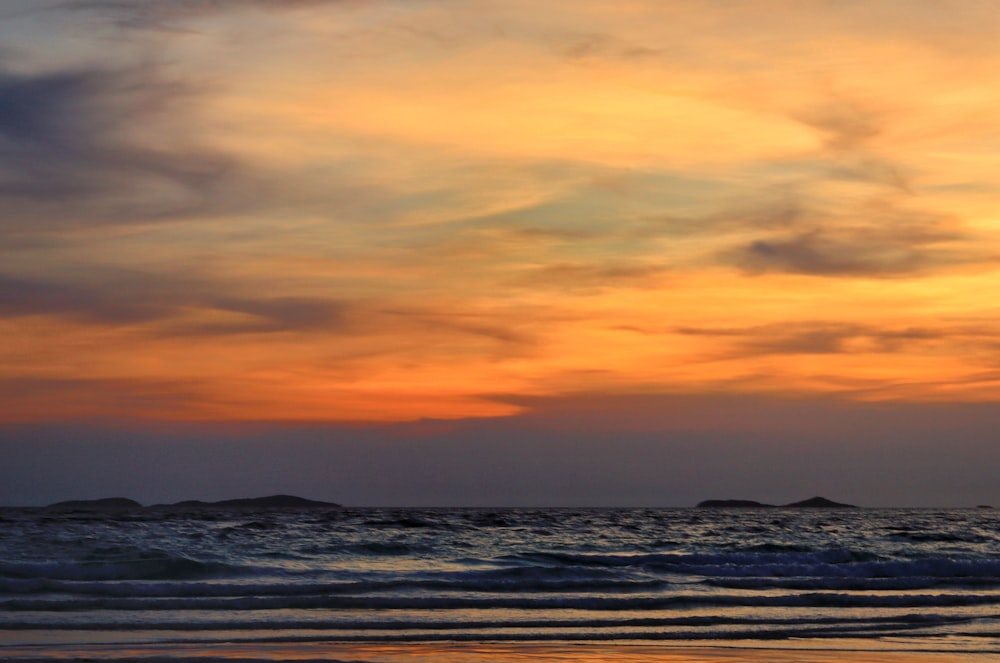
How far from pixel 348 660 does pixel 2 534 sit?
25957 millimetres

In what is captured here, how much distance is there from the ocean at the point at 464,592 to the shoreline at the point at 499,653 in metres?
0.21

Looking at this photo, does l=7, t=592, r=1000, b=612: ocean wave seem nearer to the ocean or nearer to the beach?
the ocean

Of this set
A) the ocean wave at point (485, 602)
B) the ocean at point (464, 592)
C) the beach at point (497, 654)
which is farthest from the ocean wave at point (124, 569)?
the beach at point (497, 654)

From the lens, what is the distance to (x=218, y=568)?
29.2 meters

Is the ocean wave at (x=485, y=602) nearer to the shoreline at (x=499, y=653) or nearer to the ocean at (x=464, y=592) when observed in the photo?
the ocean at (x=464, y=592)

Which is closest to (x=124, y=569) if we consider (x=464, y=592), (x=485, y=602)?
(x=464, y=592)

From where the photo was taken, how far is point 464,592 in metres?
24.3

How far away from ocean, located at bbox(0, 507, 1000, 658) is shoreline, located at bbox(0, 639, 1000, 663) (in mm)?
208

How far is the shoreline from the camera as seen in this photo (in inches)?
576

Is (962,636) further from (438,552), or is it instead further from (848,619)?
(438,552)

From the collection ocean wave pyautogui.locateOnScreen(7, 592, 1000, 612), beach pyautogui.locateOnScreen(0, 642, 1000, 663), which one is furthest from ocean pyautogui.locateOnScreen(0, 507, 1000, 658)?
beach pyautogui.locateOnScreen(0, 642, 1000, 663)

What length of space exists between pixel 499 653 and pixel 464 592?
9072mm

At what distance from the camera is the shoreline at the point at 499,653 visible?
48.0 ft

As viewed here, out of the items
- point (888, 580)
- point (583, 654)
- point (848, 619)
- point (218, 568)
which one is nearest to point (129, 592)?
point (218, 568)
